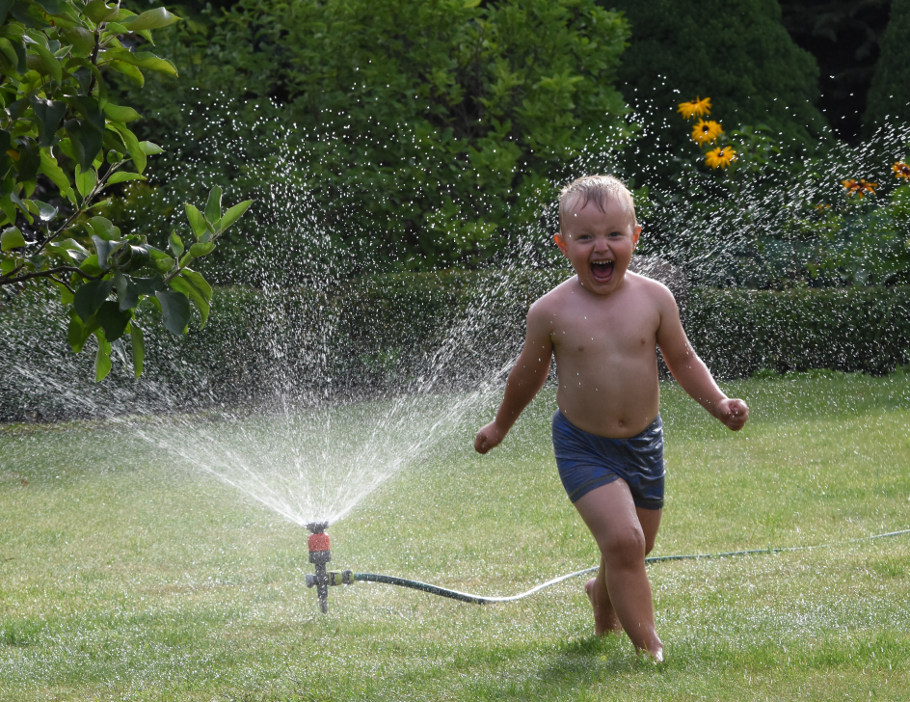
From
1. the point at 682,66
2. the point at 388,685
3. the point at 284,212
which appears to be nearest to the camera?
the point at 388,685

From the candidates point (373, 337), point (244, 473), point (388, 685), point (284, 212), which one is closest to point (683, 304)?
point (373, 337)

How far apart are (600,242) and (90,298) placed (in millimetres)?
1591

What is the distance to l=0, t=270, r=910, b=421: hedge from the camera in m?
9.16

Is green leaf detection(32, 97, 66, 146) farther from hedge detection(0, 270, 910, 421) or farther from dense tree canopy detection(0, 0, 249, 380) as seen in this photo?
hedge detection(0, 270, 910, 421)

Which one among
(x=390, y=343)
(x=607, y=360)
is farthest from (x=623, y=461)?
(x=390, y=343)

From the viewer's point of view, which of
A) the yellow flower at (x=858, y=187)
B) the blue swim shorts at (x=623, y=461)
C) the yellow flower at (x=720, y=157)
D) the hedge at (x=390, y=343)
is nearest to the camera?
the blue swim shorts at (x=623, y=461)

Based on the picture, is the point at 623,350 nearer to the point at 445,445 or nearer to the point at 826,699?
the point at 826,699

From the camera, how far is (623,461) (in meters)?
3.21

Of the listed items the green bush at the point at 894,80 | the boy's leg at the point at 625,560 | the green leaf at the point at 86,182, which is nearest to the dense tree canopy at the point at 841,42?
the green bush at the point at 894,80

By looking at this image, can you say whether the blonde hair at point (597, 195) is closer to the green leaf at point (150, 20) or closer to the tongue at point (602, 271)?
the tongue at point (602, 271)

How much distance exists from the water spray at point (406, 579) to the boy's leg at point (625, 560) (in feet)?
3.02

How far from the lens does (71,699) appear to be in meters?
3.12

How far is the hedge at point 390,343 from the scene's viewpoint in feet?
30.0

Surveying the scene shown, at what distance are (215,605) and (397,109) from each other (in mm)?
7074
